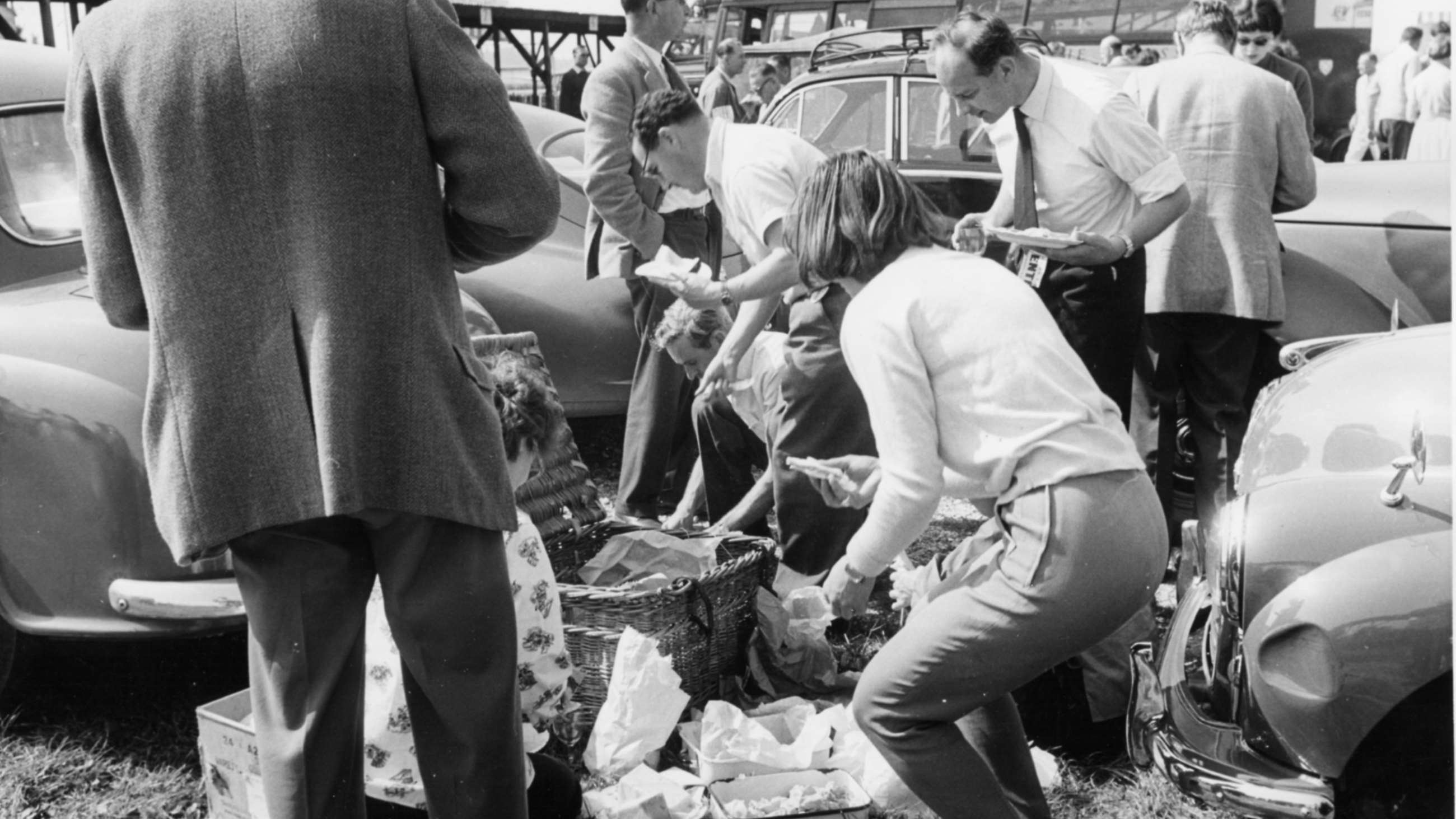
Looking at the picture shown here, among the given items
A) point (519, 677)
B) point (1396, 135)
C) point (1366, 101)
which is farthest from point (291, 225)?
point (1366, 101)

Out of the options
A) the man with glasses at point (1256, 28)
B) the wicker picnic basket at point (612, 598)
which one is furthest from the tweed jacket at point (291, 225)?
the man with glasses at point (1256, 28)

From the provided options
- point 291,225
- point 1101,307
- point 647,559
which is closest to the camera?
point 291,225

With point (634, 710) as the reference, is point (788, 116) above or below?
above

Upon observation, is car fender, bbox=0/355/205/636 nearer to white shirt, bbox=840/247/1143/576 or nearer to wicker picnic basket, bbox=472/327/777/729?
wicker picnic basket, bbox=472/327/777/729

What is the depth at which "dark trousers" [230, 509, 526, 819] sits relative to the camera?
7.26 ft

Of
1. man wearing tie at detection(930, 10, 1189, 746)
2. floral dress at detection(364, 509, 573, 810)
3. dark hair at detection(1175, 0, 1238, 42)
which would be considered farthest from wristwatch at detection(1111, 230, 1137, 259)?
floral dress at detection(364, 509, 573, 810)

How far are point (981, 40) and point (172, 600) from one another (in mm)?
2534

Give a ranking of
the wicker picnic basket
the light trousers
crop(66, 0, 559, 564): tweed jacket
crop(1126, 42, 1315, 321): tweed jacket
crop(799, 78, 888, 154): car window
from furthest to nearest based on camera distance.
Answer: crop(799, 78, 888, 154): car window → crop(1126, 42, 1315, 321): tweed jacket → the wicker picnic basket → the light trousers → crop(66, 0, 559, 564): tweed jacket

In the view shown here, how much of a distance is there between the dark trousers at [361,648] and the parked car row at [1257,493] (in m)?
1.03

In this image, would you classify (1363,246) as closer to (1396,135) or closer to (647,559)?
(647,559)

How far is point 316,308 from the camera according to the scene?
208 cm

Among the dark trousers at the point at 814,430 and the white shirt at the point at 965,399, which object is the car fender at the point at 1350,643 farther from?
the dark trousers at the point at 814,430

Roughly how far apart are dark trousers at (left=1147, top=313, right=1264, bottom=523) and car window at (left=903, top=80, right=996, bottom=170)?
1745 millimetres

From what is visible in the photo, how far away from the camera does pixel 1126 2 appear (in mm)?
10594
